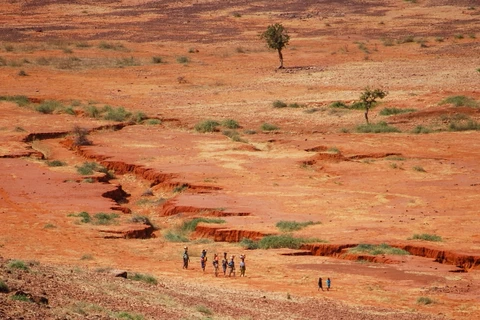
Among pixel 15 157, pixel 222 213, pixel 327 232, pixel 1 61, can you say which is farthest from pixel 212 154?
pixel 1 61

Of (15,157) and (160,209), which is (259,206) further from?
(15,157)

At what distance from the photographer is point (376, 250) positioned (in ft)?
84.3

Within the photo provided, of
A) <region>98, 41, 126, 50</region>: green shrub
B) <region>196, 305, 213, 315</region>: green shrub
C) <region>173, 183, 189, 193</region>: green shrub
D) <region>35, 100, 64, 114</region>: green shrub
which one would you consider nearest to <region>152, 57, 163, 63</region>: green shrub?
<region>98, 41, 126, 50</region>: green shrub

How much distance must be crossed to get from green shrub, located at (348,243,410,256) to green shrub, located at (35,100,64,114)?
101ft

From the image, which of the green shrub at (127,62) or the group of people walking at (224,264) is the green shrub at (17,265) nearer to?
the group of people walking at (224,264)

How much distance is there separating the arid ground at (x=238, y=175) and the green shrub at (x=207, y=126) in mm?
164

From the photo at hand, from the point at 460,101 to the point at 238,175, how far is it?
17954mm

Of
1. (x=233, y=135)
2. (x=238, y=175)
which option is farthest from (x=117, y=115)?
(x=238, y=175)

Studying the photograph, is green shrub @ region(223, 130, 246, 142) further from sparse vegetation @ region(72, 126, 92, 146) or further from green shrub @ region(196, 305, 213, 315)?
green shrub @ region(196, 305, 213, 315)

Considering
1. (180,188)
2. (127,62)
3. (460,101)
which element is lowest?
(180,188)

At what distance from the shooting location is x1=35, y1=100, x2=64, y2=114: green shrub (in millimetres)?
53562

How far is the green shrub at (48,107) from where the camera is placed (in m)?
53.6

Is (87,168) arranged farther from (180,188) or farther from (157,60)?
(157,60)

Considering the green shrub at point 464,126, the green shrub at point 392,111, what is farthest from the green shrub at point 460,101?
the green shrub at point 464,126
